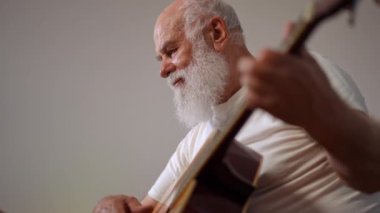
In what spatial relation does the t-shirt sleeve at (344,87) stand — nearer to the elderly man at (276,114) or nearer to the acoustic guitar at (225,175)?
the elderly man at (276,114)

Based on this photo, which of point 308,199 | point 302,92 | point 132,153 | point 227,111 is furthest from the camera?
point 132,153

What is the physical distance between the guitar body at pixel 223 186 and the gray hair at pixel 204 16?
47 cm

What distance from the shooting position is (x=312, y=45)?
47.3 inches

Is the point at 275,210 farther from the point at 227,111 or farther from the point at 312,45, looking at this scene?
the point at 312,45

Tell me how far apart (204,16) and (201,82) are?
6.6 inches

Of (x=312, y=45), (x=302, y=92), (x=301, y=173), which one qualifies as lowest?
(x=301, y=173)

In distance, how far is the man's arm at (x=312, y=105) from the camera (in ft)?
1.30

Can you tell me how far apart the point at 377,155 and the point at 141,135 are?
94cm

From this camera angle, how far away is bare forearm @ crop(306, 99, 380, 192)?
1.43 feet

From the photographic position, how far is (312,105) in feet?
1.37

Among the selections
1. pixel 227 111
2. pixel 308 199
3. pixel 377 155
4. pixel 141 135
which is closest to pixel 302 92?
pixel 377 155

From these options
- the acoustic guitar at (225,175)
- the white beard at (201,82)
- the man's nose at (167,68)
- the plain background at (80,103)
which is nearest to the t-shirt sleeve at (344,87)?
the acoustic guitar at (225,175)

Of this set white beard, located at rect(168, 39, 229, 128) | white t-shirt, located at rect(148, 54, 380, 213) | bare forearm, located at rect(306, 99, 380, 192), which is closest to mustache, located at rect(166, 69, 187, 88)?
white beard, located at rect(168, 39, 229, 128)

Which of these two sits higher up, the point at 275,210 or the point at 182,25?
the point at 182,25
